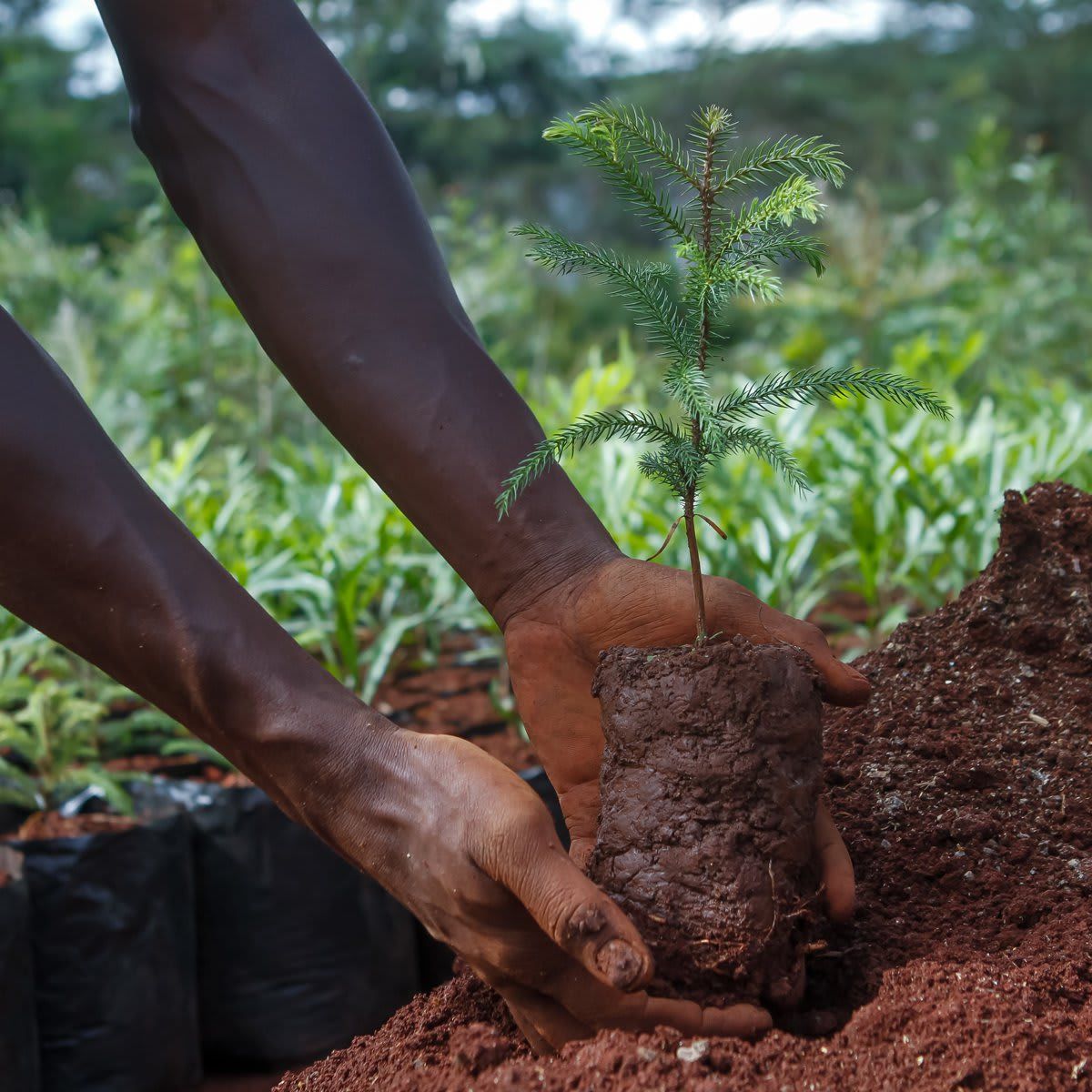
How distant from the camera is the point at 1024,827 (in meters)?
Answer: 1.48

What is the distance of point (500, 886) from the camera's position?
1156 millimetres

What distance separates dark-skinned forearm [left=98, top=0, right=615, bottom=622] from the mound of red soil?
541 mm

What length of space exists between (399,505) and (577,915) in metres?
0.68

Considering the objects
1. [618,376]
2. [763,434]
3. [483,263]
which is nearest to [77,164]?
[483,263]

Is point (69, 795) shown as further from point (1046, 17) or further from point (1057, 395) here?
point (1046, 17)

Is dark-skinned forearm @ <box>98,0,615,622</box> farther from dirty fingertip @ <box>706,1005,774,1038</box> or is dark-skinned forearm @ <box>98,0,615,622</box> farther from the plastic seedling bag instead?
the plastic seedling bag

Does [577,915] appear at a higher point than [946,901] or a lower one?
higher

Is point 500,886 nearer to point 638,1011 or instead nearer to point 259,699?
point 638,1011

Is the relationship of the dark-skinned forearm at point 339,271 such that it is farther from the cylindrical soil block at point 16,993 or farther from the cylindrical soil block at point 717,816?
the cylindrical soil block at point 16,993

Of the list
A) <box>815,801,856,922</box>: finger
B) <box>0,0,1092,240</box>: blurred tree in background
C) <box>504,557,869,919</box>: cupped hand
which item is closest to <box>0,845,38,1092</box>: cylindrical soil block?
<box>504,557,869,919</box>: cupped hand

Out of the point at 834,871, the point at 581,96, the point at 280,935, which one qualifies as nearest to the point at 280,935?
the point at 280,935

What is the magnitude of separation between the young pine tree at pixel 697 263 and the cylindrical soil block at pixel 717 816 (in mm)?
108

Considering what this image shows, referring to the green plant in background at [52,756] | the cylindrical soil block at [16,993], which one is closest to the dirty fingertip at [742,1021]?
the cylindrical soil block at [16,993]

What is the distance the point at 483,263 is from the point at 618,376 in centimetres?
463
